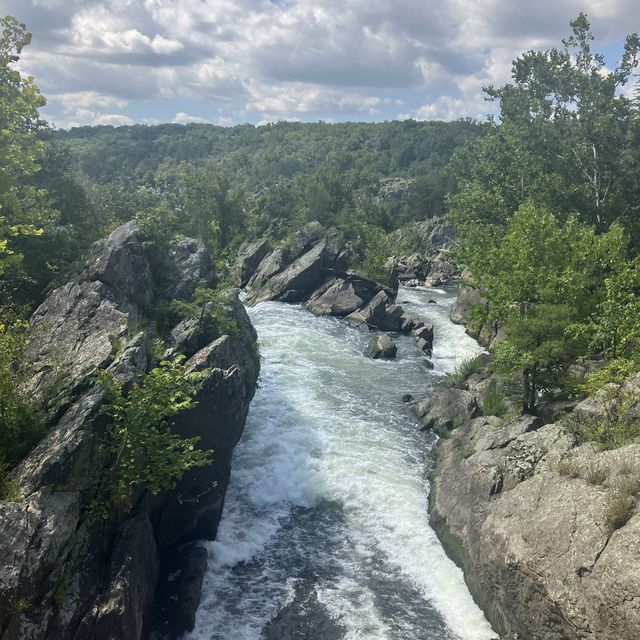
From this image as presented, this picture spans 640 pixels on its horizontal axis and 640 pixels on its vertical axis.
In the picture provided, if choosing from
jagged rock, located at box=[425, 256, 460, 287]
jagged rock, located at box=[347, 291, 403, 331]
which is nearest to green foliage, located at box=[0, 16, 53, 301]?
jagged rock, located at box=[347, 291, 403, 331]

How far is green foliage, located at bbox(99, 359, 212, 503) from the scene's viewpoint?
13.7 meters

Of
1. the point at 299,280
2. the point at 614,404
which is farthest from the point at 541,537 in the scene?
the point at 299,280

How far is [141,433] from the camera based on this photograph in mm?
13734

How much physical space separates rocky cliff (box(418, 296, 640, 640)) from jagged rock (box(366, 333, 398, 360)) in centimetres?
1681

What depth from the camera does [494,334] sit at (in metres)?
39.5

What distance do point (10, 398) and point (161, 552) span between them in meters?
7.89

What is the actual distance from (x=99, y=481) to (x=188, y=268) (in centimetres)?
1538

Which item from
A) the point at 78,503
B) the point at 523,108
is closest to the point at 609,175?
the point at 523,108

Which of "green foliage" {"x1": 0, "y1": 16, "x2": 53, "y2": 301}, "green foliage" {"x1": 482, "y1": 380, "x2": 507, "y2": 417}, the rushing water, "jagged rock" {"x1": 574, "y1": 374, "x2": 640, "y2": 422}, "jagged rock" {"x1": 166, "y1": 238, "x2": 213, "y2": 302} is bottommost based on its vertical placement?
the rushing water

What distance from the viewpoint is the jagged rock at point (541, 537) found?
11539 mm

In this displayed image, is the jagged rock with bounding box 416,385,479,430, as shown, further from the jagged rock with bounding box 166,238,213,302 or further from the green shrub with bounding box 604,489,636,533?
the jagged rock with bounding box 166,238,213,302

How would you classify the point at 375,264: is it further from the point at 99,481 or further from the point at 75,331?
the point at 99,481

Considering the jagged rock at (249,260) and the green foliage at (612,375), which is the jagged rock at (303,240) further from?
the green foliage at (612,375)

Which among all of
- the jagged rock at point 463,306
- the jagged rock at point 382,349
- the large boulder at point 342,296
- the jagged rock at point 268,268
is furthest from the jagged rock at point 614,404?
the jagged rock at point 268,268
